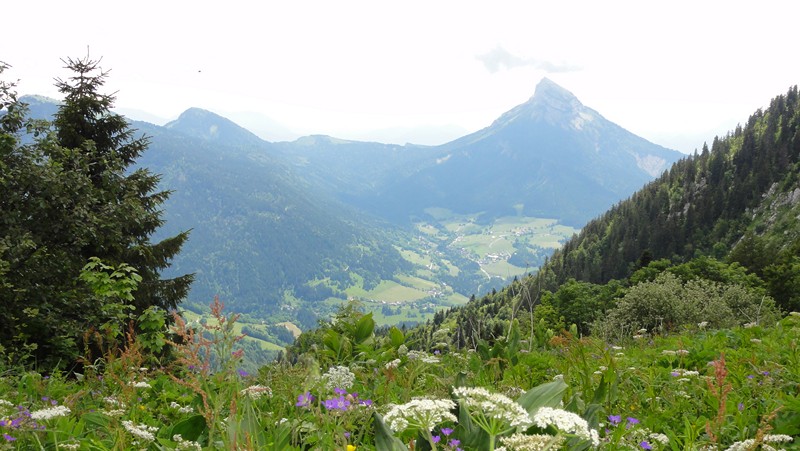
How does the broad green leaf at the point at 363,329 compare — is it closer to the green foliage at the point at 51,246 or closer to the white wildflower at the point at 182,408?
the white wildflower at the point at 182,408

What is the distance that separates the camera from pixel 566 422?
6.50 feet

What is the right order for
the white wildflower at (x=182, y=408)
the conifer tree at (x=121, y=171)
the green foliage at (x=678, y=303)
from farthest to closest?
the green foliage at (x=678, y=303) → the conifer tree at (x=121, y=171) → the white wildflower at (x=182, y=408)

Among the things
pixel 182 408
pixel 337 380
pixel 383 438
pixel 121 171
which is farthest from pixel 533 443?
pixel 121 171

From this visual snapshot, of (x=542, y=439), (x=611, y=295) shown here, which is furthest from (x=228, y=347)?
(x=611, y=295)

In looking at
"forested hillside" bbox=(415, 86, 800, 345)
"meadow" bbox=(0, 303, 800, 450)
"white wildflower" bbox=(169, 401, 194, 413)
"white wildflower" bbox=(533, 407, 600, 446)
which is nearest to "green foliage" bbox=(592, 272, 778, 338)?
"meadow" bbox=(0, 303, 800, 450)

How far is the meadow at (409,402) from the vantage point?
2207 mm

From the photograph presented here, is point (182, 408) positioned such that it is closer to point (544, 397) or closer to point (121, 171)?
point (544, 397)

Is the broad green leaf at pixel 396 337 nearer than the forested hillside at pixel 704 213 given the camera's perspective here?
Yes

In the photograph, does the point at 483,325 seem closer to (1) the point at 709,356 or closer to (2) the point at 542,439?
(1) the point at 709,356

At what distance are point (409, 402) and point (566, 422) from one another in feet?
3.00

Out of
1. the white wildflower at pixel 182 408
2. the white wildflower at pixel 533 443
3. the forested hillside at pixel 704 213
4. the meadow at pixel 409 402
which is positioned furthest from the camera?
the forested hillside at pixel 704 213

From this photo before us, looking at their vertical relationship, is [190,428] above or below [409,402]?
below

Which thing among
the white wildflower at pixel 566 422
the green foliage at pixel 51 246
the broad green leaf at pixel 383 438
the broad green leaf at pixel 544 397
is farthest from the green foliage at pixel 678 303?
the broad green leaf at pixel 383 438

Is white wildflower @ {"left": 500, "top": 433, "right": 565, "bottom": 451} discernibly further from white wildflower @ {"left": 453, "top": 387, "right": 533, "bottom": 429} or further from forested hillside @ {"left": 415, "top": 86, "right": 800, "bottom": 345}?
forested hillside @ {"left": 415, "top": 86, "right": 800, "bottom": 345}
